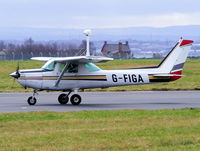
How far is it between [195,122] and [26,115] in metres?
5.10

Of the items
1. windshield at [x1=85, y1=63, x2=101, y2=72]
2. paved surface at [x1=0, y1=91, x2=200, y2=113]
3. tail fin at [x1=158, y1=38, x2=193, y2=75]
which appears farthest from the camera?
tail fin at [x1=158, y1=38, x2=193, y2=75]

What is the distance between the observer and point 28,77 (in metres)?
23.3

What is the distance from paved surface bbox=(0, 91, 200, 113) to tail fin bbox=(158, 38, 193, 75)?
1187 mm

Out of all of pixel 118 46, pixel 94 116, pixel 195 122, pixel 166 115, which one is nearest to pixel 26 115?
pixel 94 116

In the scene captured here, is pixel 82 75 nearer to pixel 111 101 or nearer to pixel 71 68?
pixel 71 68

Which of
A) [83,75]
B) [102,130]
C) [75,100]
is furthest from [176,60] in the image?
[102,130]

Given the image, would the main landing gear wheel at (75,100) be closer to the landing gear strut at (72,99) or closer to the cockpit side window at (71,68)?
the landing gear strut at (72,99)

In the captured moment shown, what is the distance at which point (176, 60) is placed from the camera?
2462cm

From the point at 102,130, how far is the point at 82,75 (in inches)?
388

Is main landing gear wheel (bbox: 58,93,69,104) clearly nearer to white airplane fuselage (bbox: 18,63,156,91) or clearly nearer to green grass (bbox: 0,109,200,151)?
white airplane fuselage (bbox: 18,63,156,91)

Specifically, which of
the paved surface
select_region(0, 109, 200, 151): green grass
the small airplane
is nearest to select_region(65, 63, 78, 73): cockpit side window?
the small airplane

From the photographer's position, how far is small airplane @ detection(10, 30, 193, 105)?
76.6 ft

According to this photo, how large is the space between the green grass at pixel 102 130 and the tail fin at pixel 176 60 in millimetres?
5714

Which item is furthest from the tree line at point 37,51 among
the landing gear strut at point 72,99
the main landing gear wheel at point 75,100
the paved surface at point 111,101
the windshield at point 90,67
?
the main landing gear wheel at point 75,100
